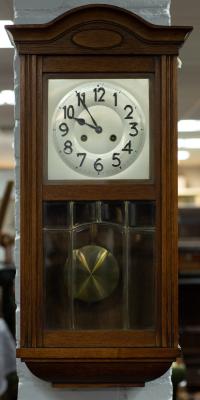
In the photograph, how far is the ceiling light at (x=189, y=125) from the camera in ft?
16.5

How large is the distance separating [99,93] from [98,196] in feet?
0.62

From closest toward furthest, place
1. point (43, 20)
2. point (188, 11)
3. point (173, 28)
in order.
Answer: point (173, 28), point (43, 20), point (188, 11)

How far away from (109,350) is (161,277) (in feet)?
0.52

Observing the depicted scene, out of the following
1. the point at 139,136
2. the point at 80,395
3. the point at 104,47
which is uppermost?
the point at 104,47

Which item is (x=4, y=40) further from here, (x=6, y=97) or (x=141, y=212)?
(x=141, y=212)

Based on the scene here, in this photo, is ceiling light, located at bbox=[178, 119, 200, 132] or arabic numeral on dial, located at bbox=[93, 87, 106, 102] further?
ceiling light, located at bbox=[178, 119, 200, 132]

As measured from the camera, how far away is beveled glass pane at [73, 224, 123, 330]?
131 centimetres

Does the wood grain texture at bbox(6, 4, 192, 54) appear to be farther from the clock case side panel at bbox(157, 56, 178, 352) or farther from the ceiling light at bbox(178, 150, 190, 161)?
the ceiling light at bbox(178, 150, 190, 161)

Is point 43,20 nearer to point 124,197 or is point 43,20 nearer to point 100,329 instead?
point 124,197

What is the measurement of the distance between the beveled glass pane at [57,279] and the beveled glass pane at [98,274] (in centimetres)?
2

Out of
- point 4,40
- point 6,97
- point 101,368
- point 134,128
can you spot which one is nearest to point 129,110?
point 134,128

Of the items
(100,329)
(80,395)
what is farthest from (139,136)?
(80,395)

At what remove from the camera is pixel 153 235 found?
1303 mm

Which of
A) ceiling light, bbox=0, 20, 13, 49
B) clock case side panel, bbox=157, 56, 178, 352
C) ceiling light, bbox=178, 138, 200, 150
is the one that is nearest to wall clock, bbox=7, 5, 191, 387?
clock case side panel, bbox=157, 56, 178, 352
